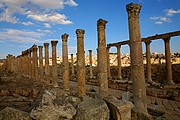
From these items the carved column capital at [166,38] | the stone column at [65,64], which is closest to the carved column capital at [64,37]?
the stone column at [65,64]

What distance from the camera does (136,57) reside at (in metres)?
8.84

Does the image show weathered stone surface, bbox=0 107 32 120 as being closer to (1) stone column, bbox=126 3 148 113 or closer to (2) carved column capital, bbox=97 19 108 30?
(1) stone column, bbox=126 3 148 113

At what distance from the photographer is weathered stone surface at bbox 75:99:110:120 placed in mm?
5246

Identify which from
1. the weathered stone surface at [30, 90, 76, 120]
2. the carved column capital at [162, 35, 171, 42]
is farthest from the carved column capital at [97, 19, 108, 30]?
the carved column capital at [162, 35, 171, 42]

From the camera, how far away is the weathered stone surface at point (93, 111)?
5246 mm

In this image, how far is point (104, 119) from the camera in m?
5.51

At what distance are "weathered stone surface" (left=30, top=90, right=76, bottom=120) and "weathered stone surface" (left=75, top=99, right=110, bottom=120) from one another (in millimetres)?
233

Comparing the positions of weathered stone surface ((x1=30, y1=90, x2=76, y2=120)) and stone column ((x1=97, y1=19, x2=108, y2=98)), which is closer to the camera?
weathered stone surface ((x1=30, y1=90, x2=76, y2=120))

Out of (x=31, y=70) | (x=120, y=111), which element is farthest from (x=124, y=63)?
(x=120, y=111)

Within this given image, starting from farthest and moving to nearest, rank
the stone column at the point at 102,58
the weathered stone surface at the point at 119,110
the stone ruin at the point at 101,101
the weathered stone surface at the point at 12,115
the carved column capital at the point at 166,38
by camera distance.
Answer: the carved column capital at the point at 166,38, the stone column at the point at 102,58, the weathered stone surface at the point at 119,110, the stone ruin at the point at 101,101, the weathered stone surface at the point at 12,115

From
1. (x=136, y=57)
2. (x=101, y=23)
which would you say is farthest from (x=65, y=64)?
(x=136, y=57)

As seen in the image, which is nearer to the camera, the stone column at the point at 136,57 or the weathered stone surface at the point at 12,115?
the weathered stone surface at the point at 12,115

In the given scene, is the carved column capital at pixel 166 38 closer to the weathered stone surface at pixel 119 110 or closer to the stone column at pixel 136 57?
the stone column at pixel 136 57

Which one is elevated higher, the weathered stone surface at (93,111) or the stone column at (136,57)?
the stone column at (136,57)
